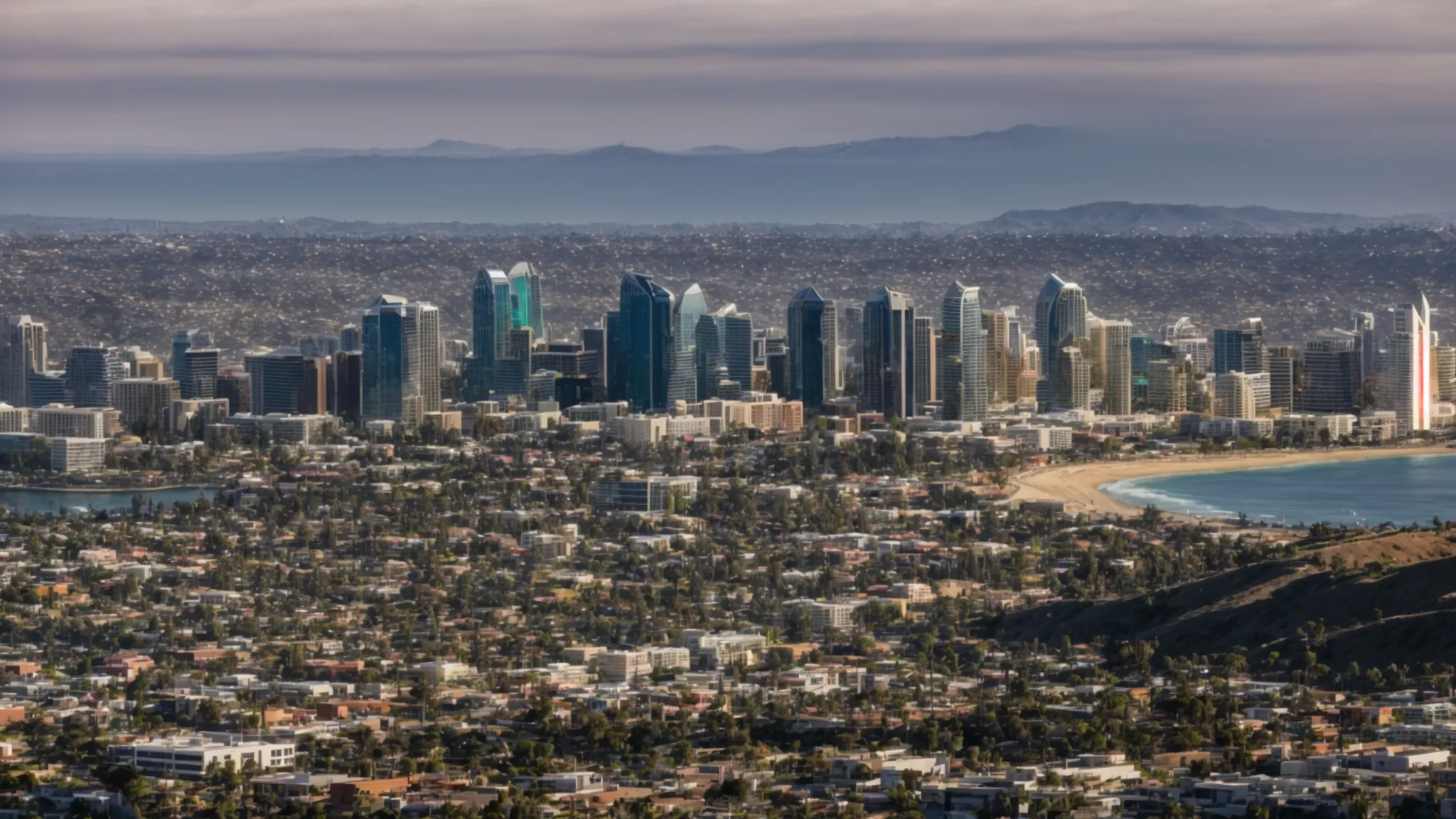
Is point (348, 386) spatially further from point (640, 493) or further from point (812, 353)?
point (640, 493)

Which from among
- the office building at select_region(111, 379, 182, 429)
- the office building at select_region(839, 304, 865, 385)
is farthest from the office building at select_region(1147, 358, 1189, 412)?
the office building at select_region(111, 379, 182, 429)

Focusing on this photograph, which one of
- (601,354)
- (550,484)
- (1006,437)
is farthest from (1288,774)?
(601,354)

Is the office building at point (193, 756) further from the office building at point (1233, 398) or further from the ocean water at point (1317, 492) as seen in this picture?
Answer: the office building at point (1233, 398)

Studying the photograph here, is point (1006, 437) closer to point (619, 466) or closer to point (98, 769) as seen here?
point (619, 466)

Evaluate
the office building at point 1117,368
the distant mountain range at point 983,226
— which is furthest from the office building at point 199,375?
the distant mountain range at point 983,226

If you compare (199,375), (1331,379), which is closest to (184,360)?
(199,375)

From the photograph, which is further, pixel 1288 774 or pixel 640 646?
pixel 640 646

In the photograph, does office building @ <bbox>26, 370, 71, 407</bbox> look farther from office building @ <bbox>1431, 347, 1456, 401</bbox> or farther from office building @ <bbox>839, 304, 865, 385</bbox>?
office building @ <bbox>1431, 347, 1456, 401</bbox>
